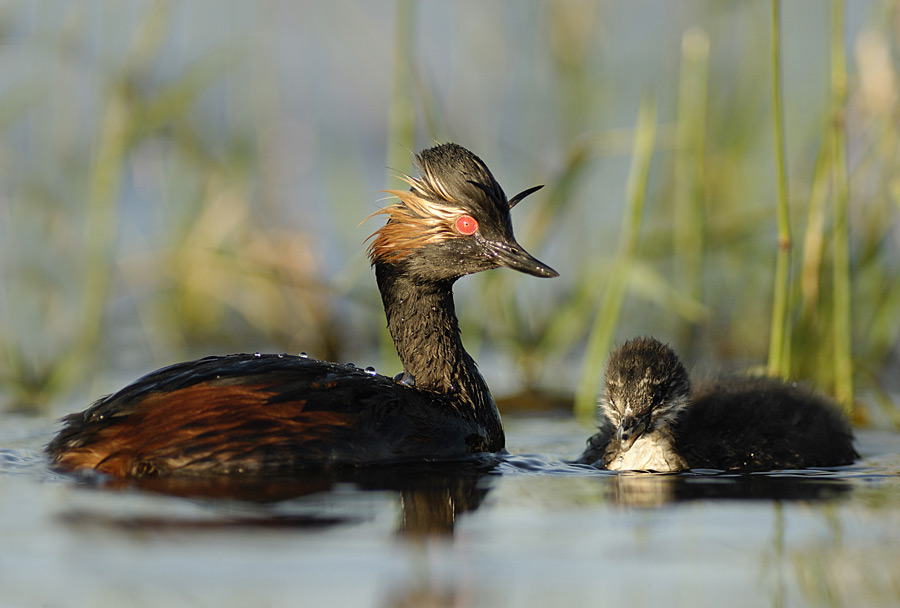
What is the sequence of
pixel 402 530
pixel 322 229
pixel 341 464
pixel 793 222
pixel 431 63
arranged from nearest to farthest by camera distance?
pixel 402 530
pixel 341 464
pixel 793 222
pixel 322 229
pixel 431 63

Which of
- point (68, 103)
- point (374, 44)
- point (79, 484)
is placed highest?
point (374, 44)

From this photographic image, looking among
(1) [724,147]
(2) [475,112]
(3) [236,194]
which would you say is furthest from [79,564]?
(2) [475,112]

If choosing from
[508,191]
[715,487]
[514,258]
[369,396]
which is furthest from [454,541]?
[508,191]

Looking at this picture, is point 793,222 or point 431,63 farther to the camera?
point 431,63

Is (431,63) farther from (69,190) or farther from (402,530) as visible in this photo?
(402,530)

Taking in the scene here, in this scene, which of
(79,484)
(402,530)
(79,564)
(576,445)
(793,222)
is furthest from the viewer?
(793,222)

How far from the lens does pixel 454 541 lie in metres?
3.84

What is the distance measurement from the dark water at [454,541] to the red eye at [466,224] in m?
1.23

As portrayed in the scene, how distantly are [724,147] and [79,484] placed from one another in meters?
5.70

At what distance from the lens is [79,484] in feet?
15.4

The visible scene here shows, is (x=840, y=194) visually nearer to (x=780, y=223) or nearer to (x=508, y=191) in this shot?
(x=780, y=223)

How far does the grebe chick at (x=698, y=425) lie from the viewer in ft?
18.4

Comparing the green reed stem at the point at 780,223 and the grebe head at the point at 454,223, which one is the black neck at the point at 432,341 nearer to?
the grebe head at the point at 454,223

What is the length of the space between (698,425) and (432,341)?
131 centimetres
